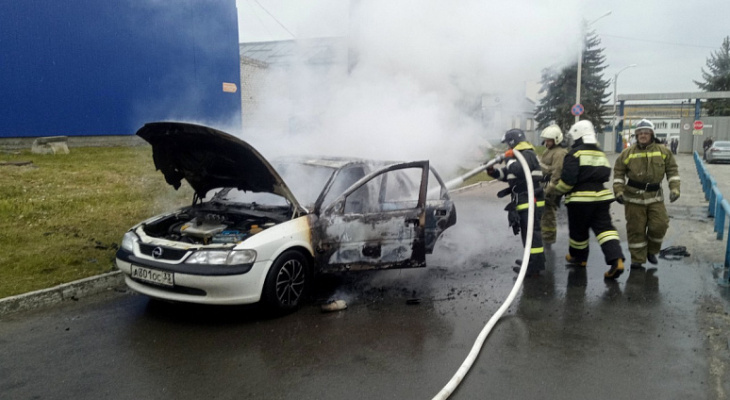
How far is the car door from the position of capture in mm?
5543

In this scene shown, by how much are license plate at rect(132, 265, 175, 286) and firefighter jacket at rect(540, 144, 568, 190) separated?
5.66 meters

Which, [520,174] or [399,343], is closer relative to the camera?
[399,343]

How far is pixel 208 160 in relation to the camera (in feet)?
19.2

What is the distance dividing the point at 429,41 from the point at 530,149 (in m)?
4.31

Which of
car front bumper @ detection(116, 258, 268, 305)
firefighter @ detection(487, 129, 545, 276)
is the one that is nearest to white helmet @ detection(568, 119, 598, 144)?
firefighter @ detection(487, 129, 545, 276)

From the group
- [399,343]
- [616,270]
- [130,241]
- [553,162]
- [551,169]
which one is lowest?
[399,343]

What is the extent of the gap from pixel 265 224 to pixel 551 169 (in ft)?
16.4

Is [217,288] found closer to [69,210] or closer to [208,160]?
[208,160]

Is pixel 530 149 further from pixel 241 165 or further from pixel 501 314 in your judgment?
pixel 241 165

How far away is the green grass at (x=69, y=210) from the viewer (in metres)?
6.55

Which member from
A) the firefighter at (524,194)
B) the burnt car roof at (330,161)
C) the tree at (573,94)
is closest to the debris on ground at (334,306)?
the burnt car roof at (330,161)

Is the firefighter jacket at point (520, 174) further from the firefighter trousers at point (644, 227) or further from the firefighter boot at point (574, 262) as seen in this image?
the firefighter trousers at point (644, 227)

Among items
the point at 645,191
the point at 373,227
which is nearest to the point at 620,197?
the point at 645,191

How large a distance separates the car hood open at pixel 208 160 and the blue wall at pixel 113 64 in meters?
8.94
